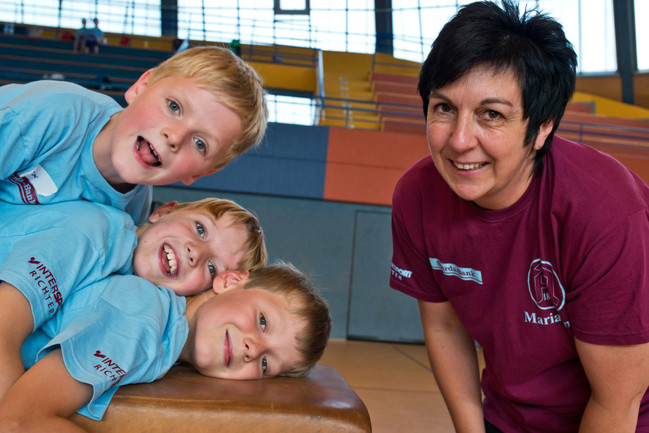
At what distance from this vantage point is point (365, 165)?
7.11 m

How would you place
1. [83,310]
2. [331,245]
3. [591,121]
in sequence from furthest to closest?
[591,121], [331,245], [83,310]

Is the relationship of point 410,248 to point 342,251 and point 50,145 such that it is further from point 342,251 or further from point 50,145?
point 342,251

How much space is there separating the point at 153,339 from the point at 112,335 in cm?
11

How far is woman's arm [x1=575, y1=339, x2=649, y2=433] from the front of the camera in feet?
4.25

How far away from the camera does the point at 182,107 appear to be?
1.62m

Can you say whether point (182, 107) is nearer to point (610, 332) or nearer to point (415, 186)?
point (415, 186)

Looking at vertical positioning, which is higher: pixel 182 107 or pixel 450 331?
pixel 182 107

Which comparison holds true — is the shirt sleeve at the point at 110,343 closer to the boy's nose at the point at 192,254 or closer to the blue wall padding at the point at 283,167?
the boy's nose at the point at 192,254

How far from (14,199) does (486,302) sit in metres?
1.28

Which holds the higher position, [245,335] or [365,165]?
[365,165]

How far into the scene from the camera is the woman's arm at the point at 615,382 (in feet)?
4.25

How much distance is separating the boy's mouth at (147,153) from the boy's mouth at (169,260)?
29 centimetres

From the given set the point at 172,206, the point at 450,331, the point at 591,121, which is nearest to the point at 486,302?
the point at 450,331

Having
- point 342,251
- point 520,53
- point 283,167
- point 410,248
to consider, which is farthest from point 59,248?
point 342,251
